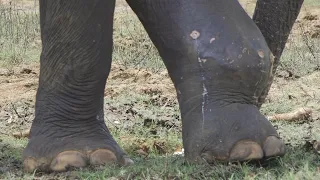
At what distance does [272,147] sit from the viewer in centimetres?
254

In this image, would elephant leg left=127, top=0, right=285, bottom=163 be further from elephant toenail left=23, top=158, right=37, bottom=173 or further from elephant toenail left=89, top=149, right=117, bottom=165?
elephant toenail left=23, top=158, right=37, bottom=173

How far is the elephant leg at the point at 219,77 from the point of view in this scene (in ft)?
8.46

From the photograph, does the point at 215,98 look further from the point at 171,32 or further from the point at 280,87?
the point at 280,87

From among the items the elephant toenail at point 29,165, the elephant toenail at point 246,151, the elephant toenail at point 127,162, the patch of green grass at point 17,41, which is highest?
the elephant toenail at point 246,151

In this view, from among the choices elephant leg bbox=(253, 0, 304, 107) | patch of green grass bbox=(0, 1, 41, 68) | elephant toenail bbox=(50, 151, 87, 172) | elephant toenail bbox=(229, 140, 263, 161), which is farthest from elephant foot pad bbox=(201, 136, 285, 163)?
patch of green grass bbox=(0, 1, 41, 68)

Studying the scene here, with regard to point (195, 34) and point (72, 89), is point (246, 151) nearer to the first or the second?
point (195, 34)

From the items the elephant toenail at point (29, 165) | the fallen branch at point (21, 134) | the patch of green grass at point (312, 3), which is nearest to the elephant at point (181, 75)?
the elephant toenail at point (29, 165)

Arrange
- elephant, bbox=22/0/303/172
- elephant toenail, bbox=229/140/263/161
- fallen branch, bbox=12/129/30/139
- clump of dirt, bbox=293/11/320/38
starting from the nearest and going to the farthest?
elephant toenail, bbox=229/140/263/161 → elephant, bbox=22/0/303/172 → fallen branch, bbox=12/129/30/139 → clump of dirt, bbox=293/11/320/38

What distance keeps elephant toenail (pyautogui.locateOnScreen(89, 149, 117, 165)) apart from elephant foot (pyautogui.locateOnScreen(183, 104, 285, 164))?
282 millimetres

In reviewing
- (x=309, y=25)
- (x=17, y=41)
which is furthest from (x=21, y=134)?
(x=309, y=25)

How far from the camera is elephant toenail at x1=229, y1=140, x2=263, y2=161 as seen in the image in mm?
2512

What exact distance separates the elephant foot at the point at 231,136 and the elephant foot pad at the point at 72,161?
11.2 inches

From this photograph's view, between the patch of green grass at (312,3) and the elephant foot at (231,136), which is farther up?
the elephant foot at (231,136)

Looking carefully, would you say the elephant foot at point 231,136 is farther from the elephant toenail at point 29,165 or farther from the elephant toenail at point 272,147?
the elephant toenail at point 29,165
